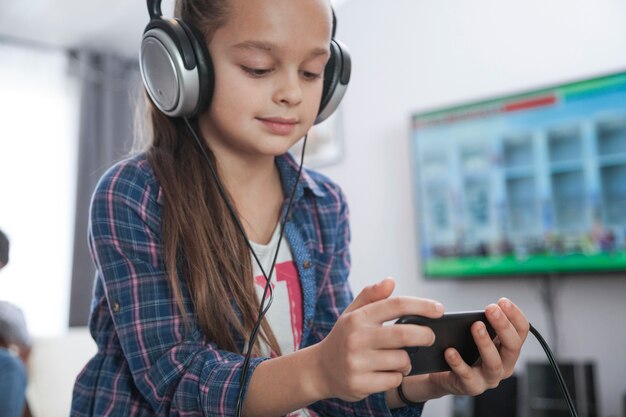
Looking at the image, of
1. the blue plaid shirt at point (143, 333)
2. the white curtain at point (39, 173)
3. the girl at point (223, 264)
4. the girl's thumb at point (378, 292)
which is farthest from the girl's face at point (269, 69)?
the white curtain at point (39, 173)

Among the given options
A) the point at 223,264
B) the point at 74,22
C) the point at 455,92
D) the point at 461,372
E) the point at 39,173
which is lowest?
the point at 461,372

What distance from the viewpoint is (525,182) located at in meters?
2.47

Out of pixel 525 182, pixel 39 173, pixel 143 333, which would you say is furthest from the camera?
pixel 39 173

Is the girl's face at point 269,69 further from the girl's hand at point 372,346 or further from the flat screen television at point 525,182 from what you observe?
the flat screen television at point 525,182

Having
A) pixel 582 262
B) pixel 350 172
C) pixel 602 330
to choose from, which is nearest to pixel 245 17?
pixel 582 262

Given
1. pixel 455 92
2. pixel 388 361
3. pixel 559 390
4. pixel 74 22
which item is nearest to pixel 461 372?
pixel 388 361

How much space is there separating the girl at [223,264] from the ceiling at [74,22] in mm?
2624

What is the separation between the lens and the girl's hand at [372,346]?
54 cm

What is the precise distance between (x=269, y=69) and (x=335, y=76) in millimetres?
167

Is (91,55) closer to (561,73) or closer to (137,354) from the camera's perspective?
(561,73)

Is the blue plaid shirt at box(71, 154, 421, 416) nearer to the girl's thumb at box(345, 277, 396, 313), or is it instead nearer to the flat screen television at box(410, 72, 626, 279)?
the girl's thumb at box(345, 277, 396, 313)

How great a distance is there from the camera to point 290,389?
23.6 inches

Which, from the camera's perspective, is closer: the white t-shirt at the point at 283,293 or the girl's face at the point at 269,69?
the girl's face at the point at 269,69

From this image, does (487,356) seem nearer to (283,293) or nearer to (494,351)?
(494,351)
